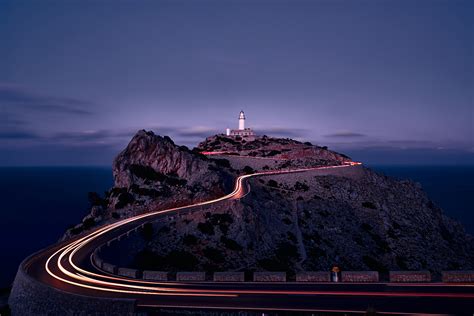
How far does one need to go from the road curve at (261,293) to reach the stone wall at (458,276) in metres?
1.02

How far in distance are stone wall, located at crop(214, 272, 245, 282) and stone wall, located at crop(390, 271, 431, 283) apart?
966 centimetres

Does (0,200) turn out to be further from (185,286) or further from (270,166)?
(185,286)

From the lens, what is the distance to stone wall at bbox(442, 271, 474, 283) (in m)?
22.6

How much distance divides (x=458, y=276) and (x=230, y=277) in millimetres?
14366

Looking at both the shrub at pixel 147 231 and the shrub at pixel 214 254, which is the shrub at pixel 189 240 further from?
the shrub at pixel 147 231

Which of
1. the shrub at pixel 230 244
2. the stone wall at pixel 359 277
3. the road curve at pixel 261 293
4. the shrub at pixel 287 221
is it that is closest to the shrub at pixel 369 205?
the shrub at pixel 287 221

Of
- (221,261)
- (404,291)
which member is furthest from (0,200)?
(404,291)

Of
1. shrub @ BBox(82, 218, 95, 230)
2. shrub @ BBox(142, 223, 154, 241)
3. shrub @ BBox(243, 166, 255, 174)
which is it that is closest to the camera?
shrub @ BBox(142, 223, 154, 241)

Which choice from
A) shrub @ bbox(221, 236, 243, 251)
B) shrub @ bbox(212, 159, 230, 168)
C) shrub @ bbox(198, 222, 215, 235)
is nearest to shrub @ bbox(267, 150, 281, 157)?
shrub @ bbox(212, 159, 230, 168)

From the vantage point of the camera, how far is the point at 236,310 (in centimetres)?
1850

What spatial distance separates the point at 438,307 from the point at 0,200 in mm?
158812

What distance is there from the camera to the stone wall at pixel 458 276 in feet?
74.0

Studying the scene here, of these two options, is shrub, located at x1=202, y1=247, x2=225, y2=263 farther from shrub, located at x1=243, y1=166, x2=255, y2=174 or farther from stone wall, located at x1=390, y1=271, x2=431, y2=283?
shrub, located at x1=243, y1=166, x2=255, y2=174

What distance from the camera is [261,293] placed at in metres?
21.5
